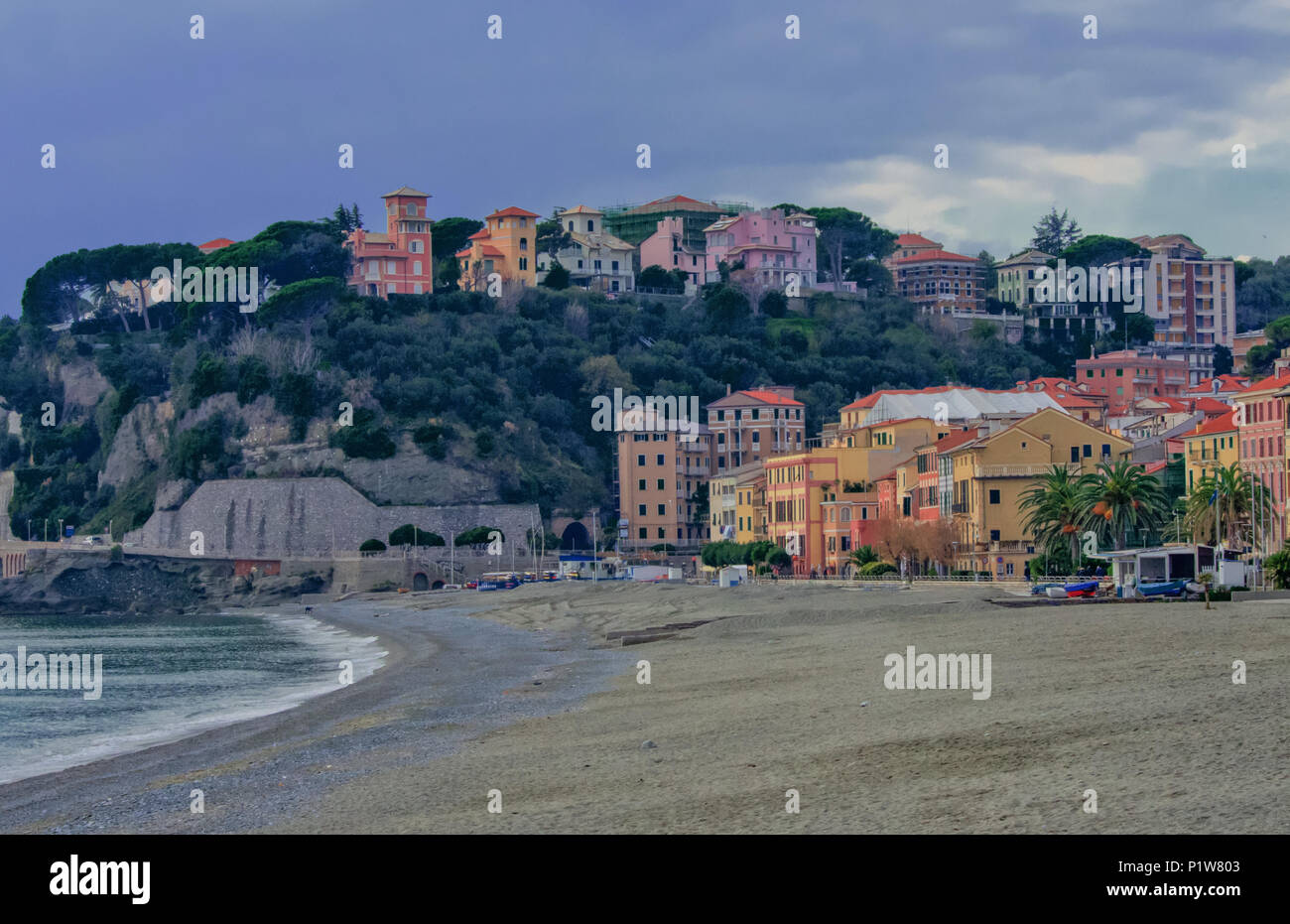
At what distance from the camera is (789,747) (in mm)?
19719

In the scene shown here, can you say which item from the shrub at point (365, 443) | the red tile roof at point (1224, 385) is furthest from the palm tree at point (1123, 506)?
the shrub at point (365, 443)

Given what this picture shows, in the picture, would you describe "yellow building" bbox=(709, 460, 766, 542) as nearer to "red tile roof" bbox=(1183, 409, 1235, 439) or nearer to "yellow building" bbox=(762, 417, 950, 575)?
"yellow building" bbox=(762, 417, 950, 575)

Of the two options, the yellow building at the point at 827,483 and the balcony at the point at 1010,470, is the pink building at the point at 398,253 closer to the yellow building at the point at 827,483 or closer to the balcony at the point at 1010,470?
the yellow building at the point at 827,483

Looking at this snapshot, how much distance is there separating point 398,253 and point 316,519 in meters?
35.4

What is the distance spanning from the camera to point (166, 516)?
395 feet

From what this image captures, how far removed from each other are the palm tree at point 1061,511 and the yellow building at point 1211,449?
5.50 meters

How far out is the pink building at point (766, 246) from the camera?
161875mm

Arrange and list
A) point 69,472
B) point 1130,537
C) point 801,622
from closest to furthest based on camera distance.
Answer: point 801,622, point 1130,537, point 69,472

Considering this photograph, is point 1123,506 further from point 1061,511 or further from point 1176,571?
point 1176,571

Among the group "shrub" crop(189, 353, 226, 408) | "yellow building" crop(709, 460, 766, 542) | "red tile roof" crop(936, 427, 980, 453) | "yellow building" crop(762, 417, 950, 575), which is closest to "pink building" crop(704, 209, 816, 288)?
"yellow building" crop(709, 460, 766, 542)

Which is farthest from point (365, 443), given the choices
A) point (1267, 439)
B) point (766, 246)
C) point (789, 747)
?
point (789, 747)
